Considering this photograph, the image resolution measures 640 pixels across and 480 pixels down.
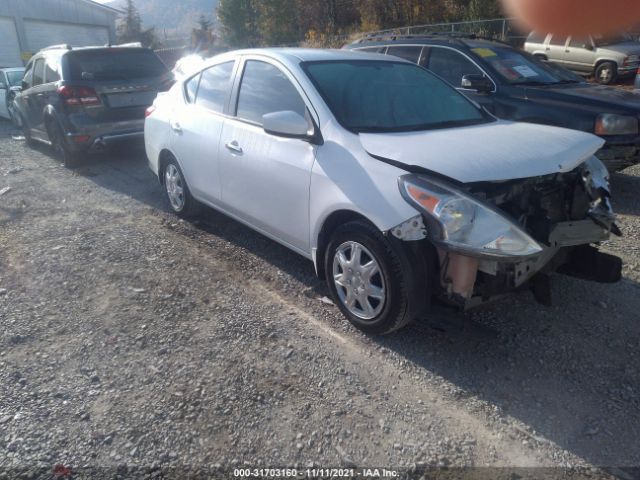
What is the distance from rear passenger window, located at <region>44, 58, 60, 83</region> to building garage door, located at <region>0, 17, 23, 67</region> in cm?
1870

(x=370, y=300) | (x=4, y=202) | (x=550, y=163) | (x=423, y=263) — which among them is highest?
(x=550, y=163)

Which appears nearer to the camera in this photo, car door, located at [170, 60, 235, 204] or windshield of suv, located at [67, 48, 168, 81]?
car door, located at [170, 60, 235, 204]

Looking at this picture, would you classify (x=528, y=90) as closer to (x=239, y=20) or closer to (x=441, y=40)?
(x=441, y=40)

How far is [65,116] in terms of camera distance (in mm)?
7590

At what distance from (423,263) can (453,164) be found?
0.58 metres

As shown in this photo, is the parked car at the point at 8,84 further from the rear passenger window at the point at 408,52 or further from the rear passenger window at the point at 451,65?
the rear passenger window at the point at 451,65

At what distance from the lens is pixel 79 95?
7.45 m

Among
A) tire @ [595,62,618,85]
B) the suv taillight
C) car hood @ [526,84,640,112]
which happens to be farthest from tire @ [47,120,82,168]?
tire @ [595,62,618,85]

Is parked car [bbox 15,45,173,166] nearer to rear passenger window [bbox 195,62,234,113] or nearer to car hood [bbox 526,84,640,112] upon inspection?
rear passenger window [bbox 195,62,234,113]

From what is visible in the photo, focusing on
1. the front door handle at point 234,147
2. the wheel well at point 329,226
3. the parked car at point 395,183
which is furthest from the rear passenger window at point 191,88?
the wheel well at point 329,226

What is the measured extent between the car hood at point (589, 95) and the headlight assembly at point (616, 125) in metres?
0.14

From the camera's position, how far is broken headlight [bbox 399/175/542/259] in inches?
109

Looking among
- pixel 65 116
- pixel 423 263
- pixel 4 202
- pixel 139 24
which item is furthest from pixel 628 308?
pixel 139 24

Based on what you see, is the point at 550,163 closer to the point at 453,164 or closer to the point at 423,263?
the point at 453,164
